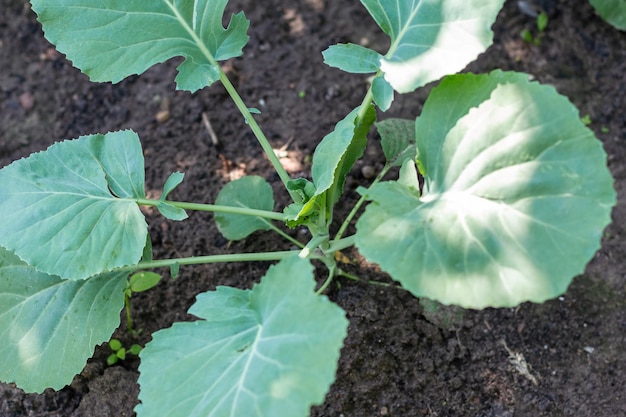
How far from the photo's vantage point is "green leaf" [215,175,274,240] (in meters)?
2.34

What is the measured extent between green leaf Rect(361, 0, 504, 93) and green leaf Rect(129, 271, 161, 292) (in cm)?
109

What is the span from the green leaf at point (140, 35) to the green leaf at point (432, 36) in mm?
528

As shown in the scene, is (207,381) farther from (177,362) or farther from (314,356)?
(314,356)

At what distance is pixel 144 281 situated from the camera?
2266mm

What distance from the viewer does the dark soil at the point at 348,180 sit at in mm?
2145

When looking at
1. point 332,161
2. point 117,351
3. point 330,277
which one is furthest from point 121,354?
point 332,161

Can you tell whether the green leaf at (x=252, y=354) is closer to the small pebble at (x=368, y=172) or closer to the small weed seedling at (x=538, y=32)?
the small pebble at (x=368, y=172)

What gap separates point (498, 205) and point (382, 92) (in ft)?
1.68

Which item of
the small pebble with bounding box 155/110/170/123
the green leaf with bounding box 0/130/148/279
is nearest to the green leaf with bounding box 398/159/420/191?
the green leaf with bounding box 0/130/148/279

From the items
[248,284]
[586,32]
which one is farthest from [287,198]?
[586,32]

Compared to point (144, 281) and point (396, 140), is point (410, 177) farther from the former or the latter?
point (144, 281)

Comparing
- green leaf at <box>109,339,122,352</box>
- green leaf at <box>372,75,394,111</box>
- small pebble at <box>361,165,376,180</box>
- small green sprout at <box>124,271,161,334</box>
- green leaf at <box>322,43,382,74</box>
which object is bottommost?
green leaf at <box>109,339,122,352</box>

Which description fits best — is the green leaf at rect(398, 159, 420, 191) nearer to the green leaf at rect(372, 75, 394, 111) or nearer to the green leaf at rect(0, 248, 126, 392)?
the green leaf at rect(372, 75, 394, 111)

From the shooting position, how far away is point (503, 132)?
62.9 inches
